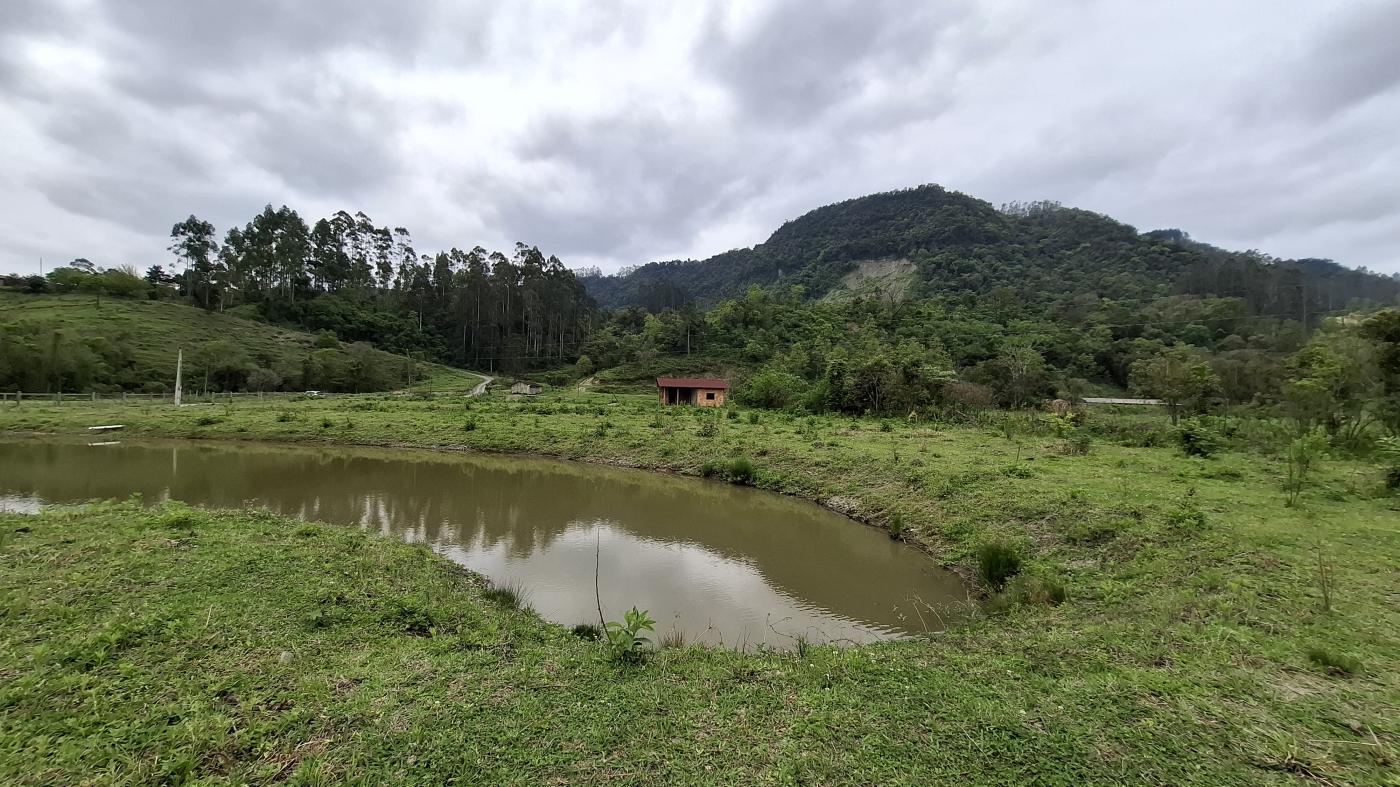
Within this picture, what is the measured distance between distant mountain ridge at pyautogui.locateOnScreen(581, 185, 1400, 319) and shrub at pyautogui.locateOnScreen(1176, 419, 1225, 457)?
214 feet

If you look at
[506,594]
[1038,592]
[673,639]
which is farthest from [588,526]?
[1038,592]

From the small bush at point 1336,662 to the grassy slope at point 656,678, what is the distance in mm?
94

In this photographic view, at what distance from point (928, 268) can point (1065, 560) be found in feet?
318

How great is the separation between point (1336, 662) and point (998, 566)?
4.26 metres

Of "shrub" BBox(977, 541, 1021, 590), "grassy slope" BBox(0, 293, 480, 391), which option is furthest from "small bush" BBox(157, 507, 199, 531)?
"grassy slope" BBox(0, 293, 480, 391)

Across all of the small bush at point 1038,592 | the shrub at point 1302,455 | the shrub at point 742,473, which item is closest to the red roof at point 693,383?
the shrub at point 742,473

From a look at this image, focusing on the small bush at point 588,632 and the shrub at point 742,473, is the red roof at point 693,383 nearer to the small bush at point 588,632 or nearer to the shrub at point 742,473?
the shrub at point 742,473

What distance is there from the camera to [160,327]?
5231cm

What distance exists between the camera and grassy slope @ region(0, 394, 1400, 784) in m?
3.50

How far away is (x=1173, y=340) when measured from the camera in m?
55.1

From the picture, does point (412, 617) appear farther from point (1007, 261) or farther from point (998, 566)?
point (1007, 261)

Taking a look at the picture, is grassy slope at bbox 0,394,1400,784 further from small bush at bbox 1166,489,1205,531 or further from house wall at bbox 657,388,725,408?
house wall at bbox 657,388,725,408

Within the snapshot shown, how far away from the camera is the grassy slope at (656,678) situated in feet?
11.5

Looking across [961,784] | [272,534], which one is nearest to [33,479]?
[272,534]
